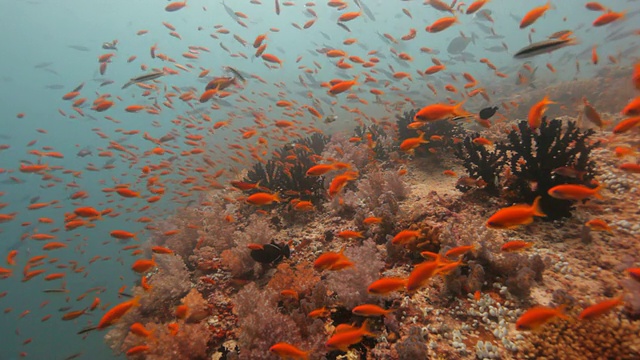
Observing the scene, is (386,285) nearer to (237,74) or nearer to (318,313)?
(318,313)

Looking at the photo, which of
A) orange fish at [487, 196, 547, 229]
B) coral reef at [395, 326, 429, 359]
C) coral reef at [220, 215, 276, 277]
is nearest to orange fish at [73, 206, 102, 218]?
coral reef at [220, 215, 276, 277]

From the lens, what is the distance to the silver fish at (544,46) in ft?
13.9

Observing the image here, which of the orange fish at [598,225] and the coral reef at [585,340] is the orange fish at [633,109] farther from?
the coral reef at [585,340]

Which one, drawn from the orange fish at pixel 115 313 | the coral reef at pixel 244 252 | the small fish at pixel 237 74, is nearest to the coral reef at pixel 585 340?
the coral reef at pixel 244 252

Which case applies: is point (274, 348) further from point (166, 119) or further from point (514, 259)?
point (166, 119)

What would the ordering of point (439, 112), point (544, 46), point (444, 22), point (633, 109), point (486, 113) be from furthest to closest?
1. point (444, 22)
2. point (486, 113)
3. point (544, 46)
4. point (439, 112)
5. point (633, 109)

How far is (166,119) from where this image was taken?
15938 centimetres

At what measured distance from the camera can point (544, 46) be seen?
435cm

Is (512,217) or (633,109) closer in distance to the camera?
(512,217)

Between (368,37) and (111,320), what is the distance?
200292mm

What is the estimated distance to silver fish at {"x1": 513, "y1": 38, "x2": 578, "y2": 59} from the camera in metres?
4.22

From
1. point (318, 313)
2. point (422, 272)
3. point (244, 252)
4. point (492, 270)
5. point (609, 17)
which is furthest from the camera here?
point (244, 252)

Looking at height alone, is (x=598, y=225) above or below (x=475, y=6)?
below

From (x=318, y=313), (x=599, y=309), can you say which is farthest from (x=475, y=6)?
(x=318, y=313)
